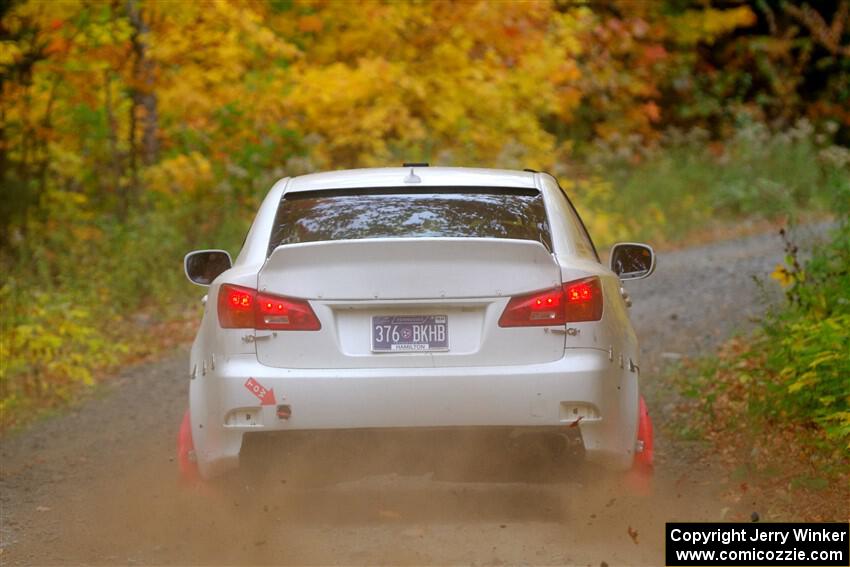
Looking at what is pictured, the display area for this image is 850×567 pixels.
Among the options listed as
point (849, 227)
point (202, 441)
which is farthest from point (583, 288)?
point (849, 227)

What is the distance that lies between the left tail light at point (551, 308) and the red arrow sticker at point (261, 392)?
97cm

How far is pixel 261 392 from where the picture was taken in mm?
5359

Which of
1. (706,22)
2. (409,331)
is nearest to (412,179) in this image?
(409,331)

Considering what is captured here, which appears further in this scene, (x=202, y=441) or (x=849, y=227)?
(x=849, y=227)

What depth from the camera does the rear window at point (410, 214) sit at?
19.0ft

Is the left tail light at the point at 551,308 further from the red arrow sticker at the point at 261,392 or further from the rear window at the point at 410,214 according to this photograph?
the red arrow sticker at the point at 261,392

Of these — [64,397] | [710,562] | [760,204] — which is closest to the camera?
[710,562]

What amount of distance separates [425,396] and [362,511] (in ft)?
3.51

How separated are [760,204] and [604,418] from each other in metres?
14.6

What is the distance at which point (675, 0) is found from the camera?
2405 centimetres

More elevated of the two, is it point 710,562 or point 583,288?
point 583,288

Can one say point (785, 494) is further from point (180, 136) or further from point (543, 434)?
point (180, 136)

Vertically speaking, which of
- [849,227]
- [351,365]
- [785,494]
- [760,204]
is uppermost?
[351,365]

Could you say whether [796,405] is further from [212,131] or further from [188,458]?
[212,131]
